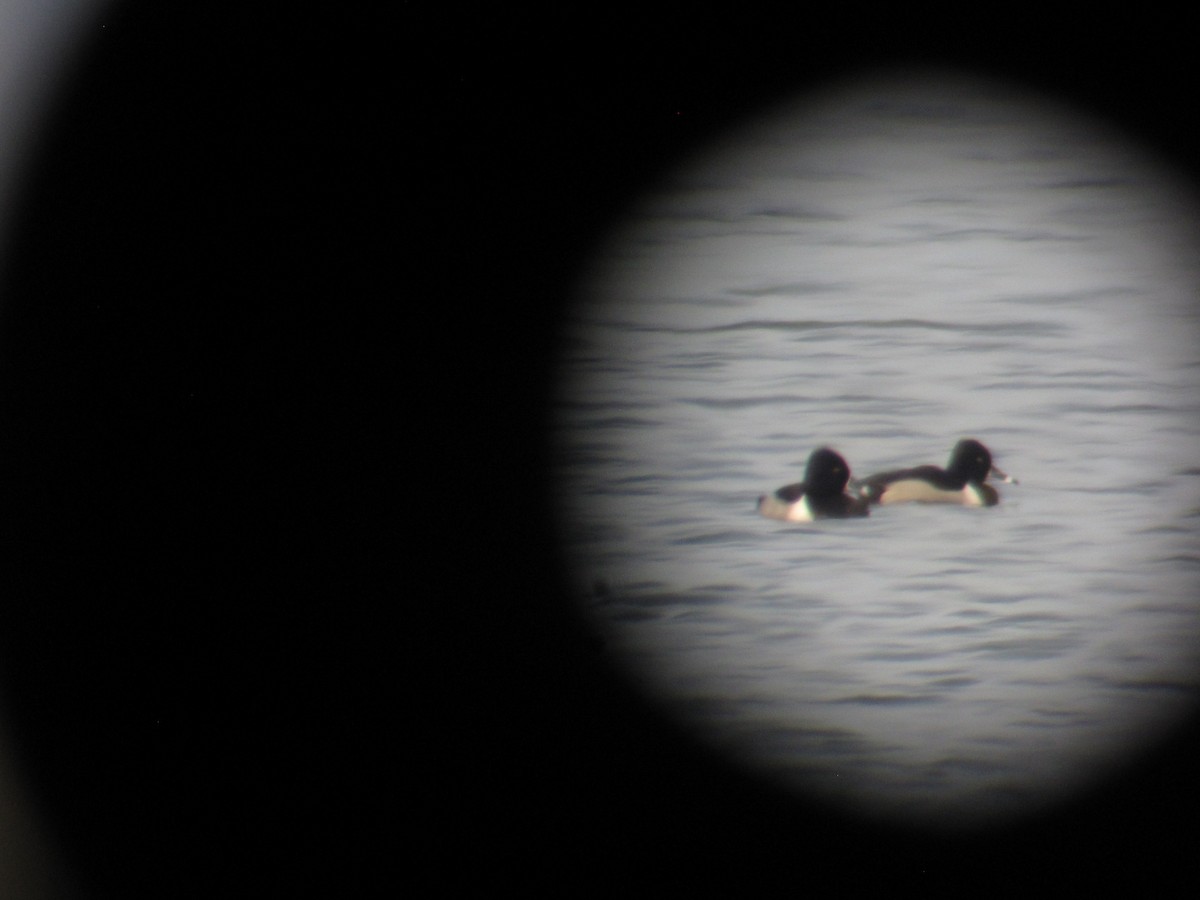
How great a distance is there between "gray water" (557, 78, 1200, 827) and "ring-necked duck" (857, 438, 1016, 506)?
3 cm

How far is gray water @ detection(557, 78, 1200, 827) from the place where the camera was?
5.57 ft

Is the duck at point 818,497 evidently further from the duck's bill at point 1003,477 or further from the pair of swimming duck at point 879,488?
the duck's bill at point 1003,477

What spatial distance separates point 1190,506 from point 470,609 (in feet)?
4.02

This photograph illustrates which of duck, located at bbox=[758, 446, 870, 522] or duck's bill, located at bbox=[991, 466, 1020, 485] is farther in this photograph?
duck's bill, located at bbox=[991, 466, 1020, 485]

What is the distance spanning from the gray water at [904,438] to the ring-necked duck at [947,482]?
0.11ft

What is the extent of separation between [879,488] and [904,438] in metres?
0.20

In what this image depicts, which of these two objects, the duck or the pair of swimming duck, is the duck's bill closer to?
the pair of swimming duck

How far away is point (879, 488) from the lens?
225 cm

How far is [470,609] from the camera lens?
1.72 metres

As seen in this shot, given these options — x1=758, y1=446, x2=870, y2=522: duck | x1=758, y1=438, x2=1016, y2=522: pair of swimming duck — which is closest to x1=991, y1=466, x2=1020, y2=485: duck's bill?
x1=758, y1=438, x2=1016, y2=522: pair of swimming duck

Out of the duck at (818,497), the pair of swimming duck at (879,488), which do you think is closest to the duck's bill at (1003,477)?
the pair of swimming duck at (879,488)

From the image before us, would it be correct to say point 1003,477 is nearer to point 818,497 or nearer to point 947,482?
point 947,482

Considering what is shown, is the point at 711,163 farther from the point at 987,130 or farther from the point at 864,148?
the point at 987,130

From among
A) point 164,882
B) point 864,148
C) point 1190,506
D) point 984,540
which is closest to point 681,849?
point 164,882
